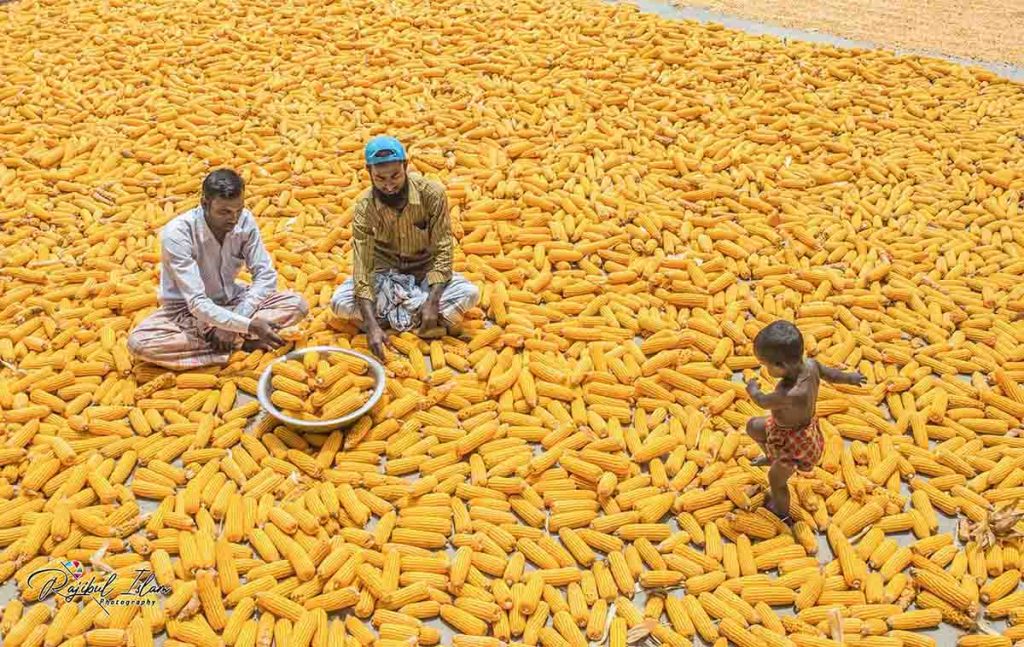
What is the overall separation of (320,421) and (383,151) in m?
1.33

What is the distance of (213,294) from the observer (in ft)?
13.9

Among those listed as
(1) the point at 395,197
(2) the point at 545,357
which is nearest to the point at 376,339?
(1) the point at 395,197

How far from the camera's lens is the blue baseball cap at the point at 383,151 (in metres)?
3.84

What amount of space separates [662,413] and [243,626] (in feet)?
6.98

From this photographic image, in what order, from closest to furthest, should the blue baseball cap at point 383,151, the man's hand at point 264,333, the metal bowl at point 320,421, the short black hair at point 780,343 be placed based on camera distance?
1. the short black hair at point 780,343
2. the metal bowl at point 320,421
3. the blue baseball cap at point 383,151
4. the man's hand at point 264,333

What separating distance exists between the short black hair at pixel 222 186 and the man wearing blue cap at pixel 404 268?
0.67 m

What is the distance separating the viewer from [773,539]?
129 inches

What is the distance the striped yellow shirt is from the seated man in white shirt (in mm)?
455

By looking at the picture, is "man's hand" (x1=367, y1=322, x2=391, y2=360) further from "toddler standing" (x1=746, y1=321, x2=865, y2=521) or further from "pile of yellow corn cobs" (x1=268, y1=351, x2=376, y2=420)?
"toddler standing" (x1=746, y1=321, x2=865, y2=521)

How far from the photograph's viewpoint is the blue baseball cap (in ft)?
12.6

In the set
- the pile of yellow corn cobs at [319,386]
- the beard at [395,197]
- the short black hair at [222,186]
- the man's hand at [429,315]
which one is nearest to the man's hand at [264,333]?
the pile of yellow corn cobs at [319,386]

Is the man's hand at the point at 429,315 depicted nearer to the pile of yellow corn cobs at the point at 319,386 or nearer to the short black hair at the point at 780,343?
the pile of yellow corn cobs at the point at 319,386

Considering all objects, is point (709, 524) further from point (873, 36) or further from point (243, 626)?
point (873, 36)

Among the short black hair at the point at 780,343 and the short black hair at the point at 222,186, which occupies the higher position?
the short black hair at the point at 222,186
